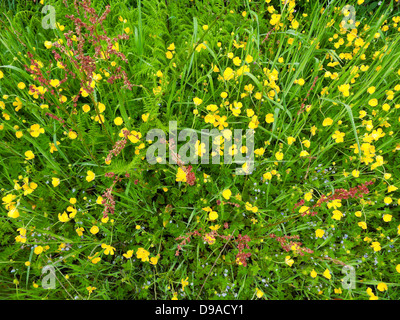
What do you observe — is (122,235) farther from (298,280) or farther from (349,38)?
(349,38)

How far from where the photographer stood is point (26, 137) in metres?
1.73

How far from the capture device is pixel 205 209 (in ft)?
5.39

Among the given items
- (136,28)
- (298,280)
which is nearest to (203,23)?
(136,28)

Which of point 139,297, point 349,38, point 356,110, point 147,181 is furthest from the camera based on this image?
point 349,38

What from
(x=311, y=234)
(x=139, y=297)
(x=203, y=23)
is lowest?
(x=139, y=297)

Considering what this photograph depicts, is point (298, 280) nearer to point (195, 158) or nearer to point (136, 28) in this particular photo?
point (195, 158)

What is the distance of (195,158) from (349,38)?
5.90ft

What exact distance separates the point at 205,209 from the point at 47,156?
3.87ft

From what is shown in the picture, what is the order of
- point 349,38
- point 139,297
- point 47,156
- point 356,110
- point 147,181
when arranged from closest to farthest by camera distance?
point 139,297 < point 47,156 < point 147,181 < point 356,110 < point 349,38

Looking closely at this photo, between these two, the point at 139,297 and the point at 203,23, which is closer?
the point at 139,297

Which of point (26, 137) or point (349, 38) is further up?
point (349, 38)

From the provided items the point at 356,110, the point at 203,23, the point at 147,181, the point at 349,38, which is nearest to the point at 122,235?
the point at 147,181

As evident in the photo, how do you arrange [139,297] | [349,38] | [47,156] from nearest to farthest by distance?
[139,297] → [47,156] → [349,38]

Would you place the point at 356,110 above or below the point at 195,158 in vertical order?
above
